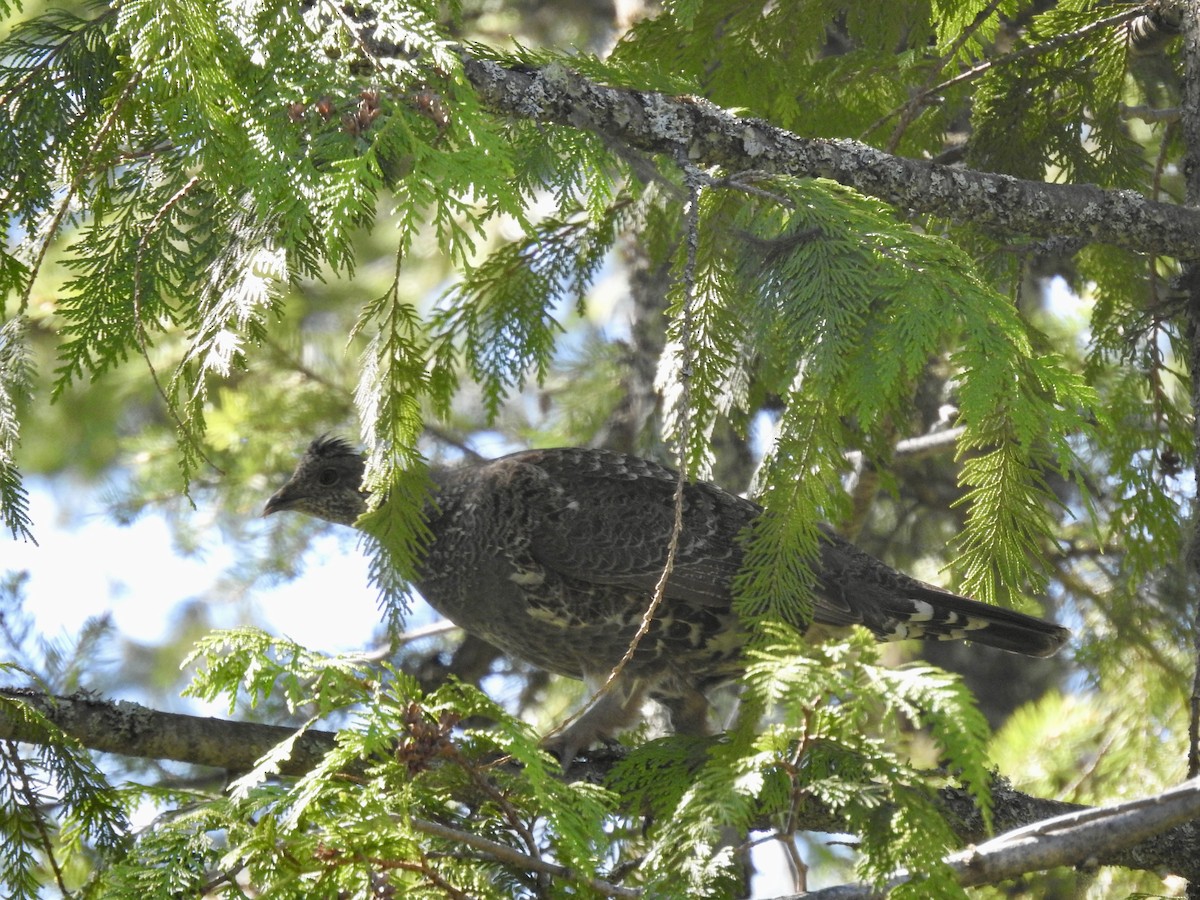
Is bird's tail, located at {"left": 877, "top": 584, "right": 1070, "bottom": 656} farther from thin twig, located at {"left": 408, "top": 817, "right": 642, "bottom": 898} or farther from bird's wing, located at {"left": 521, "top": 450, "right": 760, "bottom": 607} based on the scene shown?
thin twig, located at {"left": 408, "top": 817, "right": 642, "bottom": 898}

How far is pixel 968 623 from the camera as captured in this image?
4230 millimetres

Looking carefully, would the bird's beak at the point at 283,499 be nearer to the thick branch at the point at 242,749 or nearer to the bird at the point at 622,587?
the bird at the point at 622,587

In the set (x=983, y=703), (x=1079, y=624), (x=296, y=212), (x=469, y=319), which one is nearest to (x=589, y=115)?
(x=296, y=212)

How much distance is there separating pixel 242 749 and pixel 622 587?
1439 mm

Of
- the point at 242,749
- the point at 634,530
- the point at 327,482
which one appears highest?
the point at 327,482

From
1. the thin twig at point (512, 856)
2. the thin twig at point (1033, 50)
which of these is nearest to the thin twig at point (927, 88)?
the thin twig at point (1033, 50)

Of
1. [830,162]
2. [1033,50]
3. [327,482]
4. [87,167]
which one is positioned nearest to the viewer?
[87,167]

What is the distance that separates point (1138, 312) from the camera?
3787 millimetres

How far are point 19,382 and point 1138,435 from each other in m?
3.21

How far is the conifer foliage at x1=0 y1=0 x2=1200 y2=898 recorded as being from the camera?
2.29 meters

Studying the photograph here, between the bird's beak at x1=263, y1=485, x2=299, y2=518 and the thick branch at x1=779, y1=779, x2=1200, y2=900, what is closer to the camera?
the thick branch at x1=779, y1=779, x2=1200, y2=900

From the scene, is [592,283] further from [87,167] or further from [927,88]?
[87,167]

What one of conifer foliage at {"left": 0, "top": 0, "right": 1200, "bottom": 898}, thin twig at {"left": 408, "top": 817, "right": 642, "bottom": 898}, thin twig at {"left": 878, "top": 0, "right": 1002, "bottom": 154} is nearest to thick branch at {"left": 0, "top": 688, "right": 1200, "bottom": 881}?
conifer foliage at {"left": 0, "top": 0, "right": 1200, "bottom": 898}

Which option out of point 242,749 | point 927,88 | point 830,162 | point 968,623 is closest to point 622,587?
point 968,623
